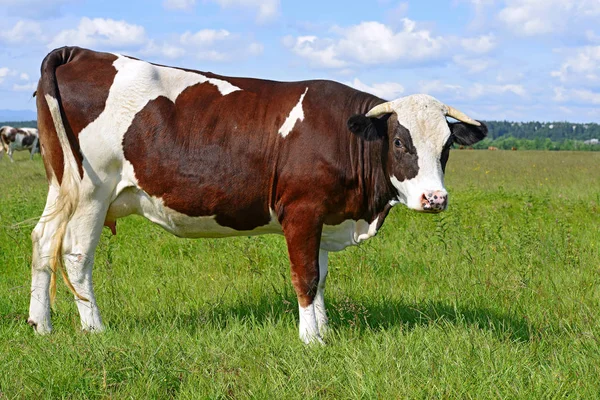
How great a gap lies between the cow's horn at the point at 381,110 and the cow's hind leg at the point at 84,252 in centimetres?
235

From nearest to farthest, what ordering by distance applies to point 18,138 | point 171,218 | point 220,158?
1. point 220,158
2. point 171,218
3. point 18,138

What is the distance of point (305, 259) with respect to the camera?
5.28 metres

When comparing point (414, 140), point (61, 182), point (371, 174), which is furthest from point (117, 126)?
point (414, 140)

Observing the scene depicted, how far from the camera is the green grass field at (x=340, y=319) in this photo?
421 centimetres

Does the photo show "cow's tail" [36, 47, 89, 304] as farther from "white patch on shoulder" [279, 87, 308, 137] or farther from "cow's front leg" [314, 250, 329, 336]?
"cow's front leg" [314, 250, 329, 336]

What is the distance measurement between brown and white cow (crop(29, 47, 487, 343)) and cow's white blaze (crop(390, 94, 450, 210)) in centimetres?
1

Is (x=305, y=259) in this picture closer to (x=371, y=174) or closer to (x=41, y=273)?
(x=371, y=174)

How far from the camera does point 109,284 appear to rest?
7.03 meters

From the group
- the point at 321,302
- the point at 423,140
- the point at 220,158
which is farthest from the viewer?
the point at 321,302

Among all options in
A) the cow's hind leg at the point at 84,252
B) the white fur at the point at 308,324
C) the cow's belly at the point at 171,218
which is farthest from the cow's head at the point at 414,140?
the cow's hind leg at the point at 84,252

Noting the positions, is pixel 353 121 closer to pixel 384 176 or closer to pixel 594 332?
pixel 384 176

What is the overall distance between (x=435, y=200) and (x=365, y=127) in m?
0.84

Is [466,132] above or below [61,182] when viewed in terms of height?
above

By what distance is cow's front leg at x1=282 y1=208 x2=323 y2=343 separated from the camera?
17.2 feet
